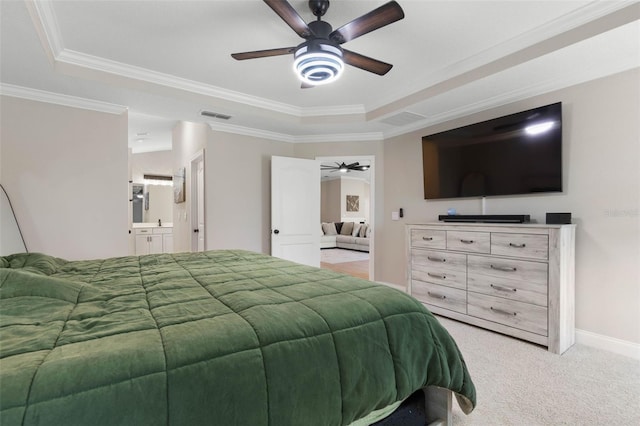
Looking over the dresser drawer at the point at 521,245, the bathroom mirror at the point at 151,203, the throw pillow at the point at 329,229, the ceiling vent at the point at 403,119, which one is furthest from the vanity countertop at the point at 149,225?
the dresser drawer at the point at 521,245

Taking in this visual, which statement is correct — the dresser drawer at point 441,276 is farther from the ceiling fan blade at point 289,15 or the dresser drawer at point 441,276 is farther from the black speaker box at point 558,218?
the ceiling fan blade at point 289,15

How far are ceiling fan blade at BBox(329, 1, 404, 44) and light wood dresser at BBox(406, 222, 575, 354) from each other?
78.3 inches

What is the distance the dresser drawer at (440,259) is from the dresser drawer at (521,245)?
1.11ft

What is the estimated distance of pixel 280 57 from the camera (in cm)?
286

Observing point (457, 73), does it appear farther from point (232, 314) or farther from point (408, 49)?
point (232, 314)

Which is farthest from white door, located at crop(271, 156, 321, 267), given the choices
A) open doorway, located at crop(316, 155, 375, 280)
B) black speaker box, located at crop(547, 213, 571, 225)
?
black speaker box, located at crop(547, 213, 571, 225)

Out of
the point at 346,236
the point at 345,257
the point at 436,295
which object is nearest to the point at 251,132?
the point at 436,295

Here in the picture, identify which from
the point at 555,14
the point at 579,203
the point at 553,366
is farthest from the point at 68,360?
the point at 579,203

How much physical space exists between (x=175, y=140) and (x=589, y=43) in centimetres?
617

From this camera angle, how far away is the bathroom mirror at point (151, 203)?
708 centimetres

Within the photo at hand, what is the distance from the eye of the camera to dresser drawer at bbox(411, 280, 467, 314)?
3135mm

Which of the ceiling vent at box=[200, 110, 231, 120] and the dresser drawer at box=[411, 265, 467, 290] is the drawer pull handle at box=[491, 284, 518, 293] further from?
the ceiling vent at box=[200, 110, 231, 120]

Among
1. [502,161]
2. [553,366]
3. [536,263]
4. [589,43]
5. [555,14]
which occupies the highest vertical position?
[555,14]

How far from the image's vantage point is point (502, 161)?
10.3 ft
